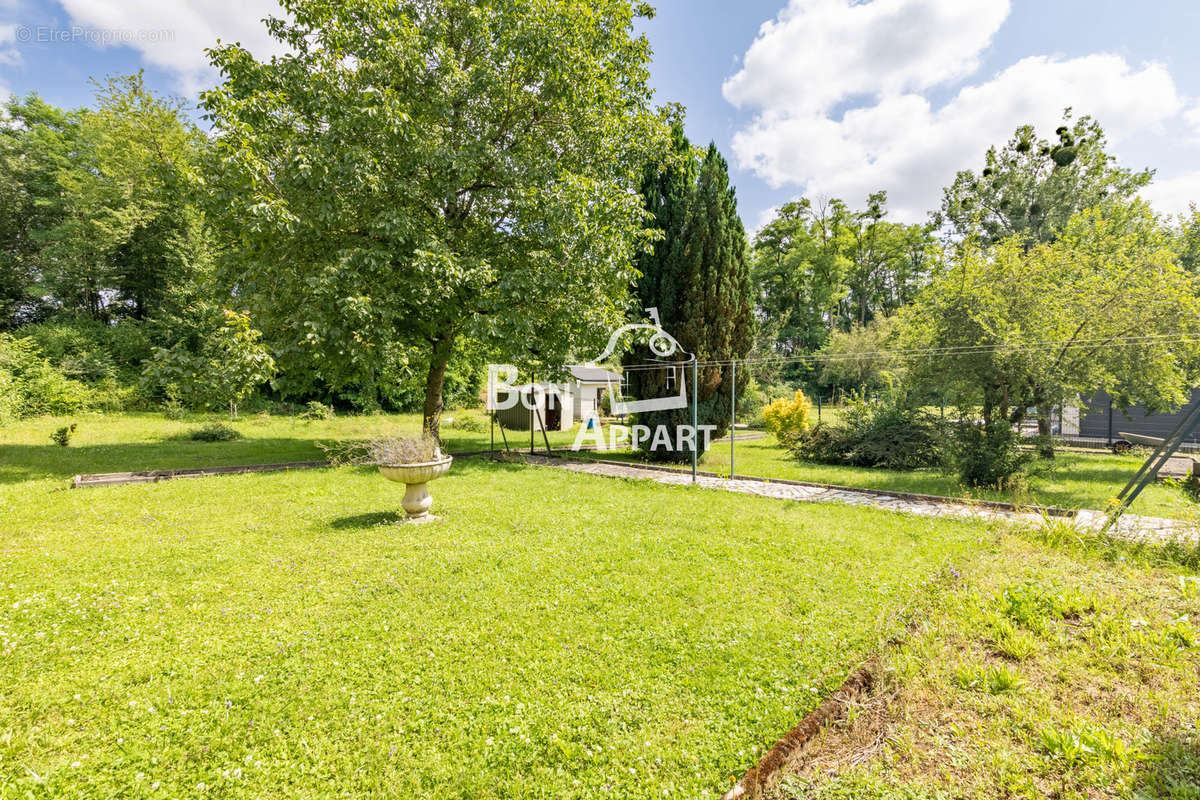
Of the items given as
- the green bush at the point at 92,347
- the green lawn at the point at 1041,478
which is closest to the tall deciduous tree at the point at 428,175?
the green lawn at the point at 1041,478

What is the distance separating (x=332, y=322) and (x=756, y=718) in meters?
9.47

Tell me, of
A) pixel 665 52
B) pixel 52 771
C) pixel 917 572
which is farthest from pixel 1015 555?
pixel 665 52

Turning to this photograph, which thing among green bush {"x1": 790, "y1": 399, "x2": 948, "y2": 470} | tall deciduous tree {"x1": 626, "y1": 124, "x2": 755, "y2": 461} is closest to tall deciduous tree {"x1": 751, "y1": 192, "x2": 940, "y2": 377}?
green bush {"x1": 790, "y1": 399, "x2": 948, "y2": 470}

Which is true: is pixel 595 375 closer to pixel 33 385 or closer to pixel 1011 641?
pixel 1011 641

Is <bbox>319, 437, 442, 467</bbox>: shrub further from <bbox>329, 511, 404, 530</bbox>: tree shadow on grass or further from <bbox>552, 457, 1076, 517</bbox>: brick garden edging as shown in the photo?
<bbox>552, 457, 1076, 517</bbox>: brick garden edging

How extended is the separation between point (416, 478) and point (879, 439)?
10623 millimetres

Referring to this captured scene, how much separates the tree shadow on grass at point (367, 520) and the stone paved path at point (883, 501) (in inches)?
184

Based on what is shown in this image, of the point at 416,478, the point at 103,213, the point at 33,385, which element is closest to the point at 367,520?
the point at 416,478

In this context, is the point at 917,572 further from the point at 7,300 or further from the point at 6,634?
the point at 7,300

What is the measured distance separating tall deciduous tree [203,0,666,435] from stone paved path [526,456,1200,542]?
3421mm

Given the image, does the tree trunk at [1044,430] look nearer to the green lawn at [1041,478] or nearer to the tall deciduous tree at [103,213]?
the green lawn at [1041,478]

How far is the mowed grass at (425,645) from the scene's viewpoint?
220cm

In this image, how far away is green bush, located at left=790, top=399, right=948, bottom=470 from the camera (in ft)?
34.6

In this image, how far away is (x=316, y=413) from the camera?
1906 centimetres
